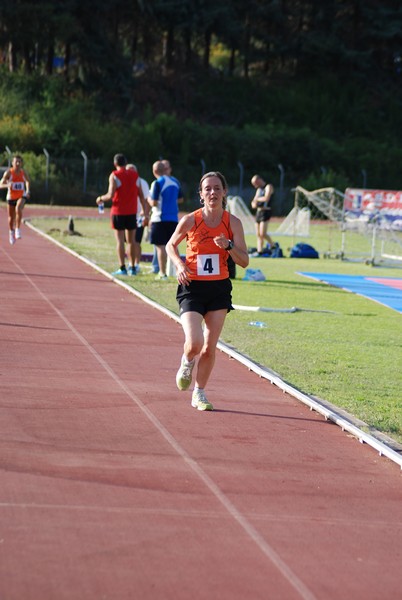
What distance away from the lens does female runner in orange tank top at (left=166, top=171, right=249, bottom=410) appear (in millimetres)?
9125

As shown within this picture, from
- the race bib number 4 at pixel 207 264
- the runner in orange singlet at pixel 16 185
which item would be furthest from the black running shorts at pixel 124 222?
the race bib number 4 at pixel 207 264

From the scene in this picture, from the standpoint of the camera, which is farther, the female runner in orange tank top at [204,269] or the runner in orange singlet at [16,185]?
the runner in orange singlet at [16,185]

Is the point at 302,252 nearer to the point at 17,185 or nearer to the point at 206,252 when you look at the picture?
the point at 17,185

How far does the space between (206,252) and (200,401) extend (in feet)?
3.99

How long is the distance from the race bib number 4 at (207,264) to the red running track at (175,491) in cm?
112

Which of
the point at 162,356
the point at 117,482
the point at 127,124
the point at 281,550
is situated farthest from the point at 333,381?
the point at 127,124

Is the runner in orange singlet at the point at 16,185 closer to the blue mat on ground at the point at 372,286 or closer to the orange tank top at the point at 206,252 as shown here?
the blue mat on ground at the point at 372,286

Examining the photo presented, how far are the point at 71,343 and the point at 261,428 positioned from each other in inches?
166

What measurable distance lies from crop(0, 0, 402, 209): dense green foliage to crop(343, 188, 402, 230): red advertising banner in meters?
24.3

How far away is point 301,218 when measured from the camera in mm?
35750

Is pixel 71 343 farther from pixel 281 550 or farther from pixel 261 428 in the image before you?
pixel 281 550

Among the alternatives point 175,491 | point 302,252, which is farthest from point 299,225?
point 175,491

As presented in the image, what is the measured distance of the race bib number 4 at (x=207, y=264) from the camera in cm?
916

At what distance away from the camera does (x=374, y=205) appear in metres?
30.7
